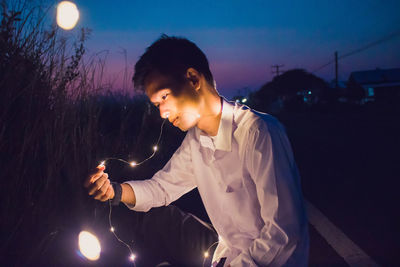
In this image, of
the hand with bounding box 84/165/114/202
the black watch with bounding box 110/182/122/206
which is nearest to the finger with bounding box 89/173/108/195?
the hand with bounding box 84/165/114/202

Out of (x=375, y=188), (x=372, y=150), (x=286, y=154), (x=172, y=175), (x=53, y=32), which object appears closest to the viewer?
(x=286, y=154)

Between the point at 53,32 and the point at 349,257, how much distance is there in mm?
3583

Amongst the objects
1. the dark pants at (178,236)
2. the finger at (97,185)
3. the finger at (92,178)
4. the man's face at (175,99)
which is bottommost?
the dark pants at (178,236)

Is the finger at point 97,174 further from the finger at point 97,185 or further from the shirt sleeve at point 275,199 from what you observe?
the shirt sleeve at point 275,199

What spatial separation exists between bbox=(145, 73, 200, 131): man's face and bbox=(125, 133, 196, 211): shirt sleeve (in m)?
0.29

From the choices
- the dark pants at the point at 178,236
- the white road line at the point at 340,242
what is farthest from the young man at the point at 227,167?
the white road line at the point at 340,242

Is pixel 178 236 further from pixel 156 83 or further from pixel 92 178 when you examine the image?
pixel 156 83

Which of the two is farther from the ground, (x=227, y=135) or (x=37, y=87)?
(x=37, y=87)

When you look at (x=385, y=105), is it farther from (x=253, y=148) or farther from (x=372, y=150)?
(x=253, y=148)

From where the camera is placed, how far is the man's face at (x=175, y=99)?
2.18 meters

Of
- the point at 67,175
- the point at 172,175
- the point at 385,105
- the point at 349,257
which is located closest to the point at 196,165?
the point at 172,175

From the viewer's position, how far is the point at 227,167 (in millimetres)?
2139

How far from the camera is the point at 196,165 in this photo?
2.42 meters

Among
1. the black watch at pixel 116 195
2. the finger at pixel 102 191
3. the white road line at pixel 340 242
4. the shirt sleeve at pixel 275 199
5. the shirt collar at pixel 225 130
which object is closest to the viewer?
the shirt sleeve at pixel 275 199
